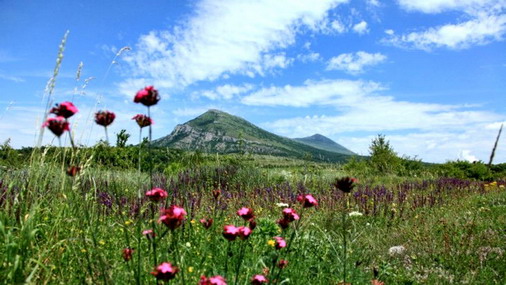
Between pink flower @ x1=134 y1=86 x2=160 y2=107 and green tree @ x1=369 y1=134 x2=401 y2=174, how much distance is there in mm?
19977

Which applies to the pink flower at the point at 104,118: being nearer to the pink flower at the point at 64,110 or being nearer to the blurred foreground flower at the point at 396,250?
the pink flower at the point at 64,110

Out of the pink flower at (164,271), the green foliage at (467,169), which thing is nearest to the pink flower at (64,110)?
the pink flower at (164,271)

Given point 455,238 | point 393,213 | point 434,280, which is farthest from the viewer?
point 393,213

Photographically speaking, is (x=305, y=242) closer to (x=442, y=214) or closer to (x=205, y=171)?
(x=442, y=214)

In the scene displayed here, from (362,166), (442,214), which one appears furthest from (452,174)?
(442,214)

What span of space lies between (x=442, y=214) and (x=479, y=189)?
22.1ft

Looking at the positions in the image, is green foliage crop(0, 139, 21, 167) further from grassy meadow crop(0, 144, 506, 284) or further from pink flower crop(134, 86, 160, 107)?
pink flower crop(134, 86, 160, 107)

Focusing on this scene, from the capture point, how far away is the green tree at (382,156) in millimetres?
21936

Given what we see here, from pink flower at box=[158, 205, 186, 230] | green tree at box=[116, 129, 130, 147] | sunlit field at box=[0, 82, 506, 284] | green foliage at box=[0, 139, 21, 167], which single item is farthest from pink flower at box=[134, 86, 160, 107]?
green tree at box=[116, 129, 130, 147]

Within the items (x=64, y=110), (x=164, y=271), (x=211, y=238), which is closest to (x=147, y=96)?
(x=64, y=110)

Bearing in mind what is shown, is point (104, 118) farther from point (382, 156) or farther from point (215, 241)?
point (382, 156)

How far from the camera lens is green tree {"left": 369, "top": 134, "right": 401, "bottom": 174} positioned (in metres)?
21.9

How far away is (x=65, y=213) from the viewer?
4.32 m

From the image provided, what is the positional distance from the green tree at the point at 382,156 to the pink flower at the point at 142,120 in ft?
65.2
